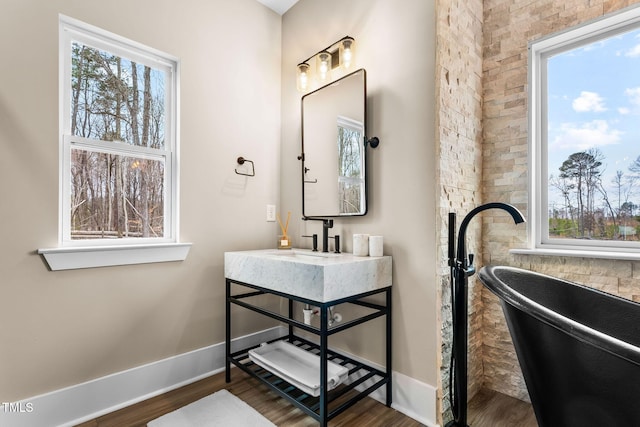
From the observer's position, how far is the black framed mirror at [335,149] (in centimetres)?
204

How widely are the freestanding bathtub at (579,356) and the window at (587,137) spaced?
595mm

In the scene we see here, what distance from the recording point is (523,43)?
6.29 feet

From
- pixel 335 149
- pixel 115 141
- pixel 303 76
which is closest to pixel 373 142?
pixel 335 149

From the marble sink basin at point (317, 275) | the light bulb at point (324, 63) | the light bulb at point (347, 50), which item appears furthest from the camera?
the light bulb at point (324, 63)

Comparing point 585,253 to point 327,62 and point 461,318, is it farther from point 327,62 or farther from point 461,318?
point 327,62

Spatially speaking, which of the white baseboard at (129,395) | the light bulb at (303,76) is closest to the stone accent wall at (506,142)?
the white baseboard at (129,395)

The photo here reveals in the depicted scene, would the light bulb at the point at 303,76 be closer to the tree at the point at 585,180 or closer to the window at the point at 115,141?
the window at the point at 115,141

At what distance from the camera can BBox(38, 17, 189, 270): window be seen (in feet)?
5.74

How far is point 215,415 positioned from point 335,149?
1774 mm

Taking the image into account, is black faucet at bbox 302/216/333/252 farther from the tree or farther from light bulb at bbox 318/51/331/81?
the tree

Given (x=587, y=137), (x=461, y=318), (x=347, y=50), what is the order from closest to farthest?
(x=461, y=318), (x=587, y=137), (x=347, y=50)

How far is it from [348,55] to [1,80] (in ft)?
6.07

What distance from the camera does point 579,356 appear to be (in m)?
0.92

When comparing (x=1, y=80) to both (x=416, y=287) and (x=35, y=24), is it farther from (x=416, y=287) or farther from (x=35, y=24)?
(x=416, y=287)
